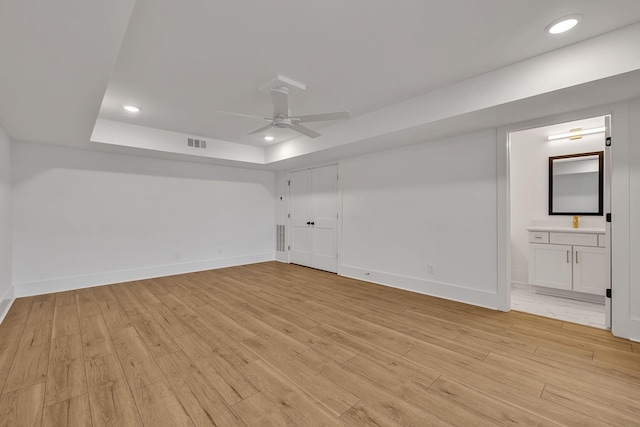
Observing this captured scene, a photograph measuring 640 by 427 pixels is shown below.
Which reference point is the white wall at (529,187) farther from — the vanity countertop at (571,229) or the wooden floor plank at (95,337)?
the wooden floor plank at (95,337)

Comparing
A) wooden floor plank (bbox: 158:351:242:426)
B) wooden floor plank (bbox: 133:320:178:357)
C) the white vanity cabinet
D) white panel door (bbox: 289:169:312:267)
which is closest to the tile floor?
the white vanity cabinet

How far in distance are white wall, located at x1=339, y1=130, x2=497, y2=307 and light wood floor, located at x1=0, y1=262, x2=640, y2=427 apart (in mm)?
594

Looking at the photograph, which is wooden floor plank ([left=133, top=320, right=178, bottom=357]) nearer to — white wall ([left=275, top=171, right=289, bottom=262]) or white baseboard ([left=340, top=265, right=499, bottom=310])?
white baseboard ([left=340, top=265, right=499, bottom=310])

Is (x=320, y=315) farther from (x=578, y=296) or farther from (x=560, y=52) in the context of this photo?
(x=578, y=296)

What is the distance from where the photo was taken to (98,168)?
4574 millimetres

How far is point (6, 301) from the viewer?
11.4 ft

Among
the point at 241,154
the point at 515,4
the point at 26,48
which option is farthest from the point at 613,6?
the point at 241,154

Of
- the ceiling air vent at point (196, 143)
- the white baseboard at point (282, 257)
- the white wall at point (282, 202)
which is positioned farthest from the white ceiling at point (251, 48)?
the white baseboard at point (282, 257)

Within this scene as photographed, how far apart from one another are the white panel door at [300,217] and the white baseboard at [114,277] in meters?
1.19

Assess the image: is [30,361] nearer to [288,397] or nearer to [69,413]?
[69,413]

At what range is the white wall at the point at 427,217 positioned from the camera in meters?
3.51

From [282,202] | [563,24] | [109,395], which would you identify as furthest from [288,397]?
[282,202]

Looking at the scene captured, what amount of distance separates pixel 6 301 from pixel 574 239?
7479 millimetres

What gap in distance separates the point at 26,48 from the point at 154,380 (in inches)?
93.1
